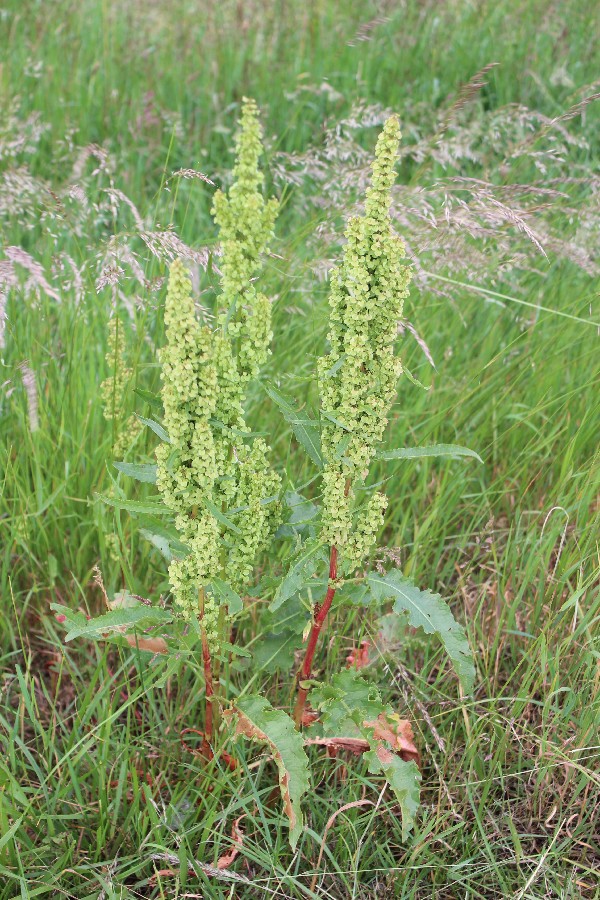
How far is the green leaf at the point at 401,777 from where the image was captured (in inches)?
65.6

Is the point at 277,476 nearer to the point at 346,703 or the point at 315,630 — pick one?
the point at 315,630

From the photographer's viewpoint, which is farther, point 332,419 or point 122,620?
point 122,620

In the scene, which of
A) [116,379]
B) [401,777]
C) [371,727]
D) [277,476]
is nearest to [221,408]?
[277,476]

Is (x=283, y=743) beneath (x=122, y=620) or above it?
beneath

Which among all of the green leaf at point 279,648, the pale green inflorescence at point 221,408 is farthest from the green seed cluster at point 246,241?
the green leaf at point 279,648

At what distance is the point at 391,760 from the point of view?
172cm

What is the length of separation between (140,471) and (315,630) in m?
0.51

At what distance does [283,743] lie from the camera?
167 centimetres

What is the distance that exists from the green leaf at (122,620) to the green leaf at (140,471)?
27 centimetres

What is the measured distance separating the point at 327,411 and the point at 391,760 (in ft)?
2.46

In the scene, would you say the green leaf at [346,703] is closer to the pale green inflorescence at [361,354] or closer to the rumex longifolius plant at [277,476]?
the rumex longifolius plant at [277,476]

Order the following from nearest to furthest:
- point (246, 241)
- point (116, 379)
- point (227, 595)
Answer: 1. point (246, 241)
2. point (227, 595)
3. point (116, 379)

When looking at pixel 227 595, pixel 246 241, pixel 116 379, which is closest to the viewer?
pixel 246 241

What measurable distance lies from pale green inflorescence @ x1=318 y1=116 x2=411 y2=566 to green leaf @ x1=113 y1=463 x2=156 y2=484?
14.0 inches
